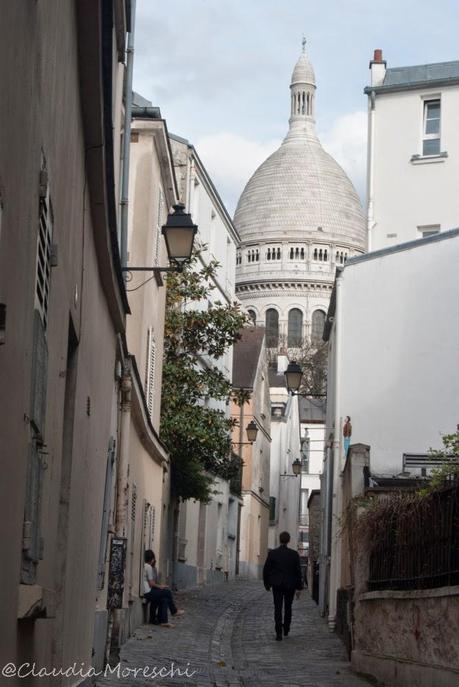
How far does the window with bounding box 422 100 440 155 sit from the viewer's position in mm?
27719

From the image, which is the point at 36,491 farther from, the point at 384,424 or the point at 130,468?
the point at 384,424

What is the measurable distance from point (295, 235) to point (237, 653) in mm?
138612

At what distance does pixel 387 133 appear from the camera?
2805 cm

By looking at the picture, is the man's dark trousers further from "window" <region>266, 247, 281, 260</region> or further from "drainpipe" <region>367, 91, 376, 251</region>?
"window" <region>266, 247, 281, 260</region>

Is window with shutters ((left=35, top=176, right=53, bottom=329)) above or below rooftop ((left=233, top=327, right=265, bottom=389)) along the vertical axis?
below

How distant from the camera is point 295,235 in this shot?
152 metres

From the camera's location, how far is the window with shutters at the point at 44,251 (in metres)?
5.43

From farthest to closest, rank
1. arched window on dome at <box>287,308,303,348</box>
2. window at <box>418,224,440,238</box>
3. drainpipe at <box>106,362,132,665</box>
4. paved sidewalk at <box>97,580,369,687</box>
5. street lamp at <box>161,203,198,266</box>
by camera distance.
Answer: arched window on dome at <box>287,308,303,348</box>
window at <box>418,224,440,238</box>
street lamp at <box>161,203,198,266</box>
drainpipe at <box>106,362,132,665</box>
paved sidewalk at <box>97,580,369,687</box>

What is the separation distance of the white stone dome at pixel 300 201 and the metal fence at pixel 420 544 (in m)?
138

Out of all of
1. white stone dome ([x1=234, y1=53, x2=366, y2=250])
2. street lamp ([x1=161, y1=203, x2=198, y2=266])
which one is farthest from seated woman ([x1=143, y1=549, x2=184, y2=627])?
white stone dome ([x1=234, y1=53, x2=366, y2=250])

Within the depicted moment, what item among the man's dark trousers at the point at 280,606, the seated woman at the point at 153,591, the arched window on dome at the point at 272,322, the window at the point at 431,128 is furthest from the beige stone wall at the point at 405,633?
the arched window on dome at the point at 272,322

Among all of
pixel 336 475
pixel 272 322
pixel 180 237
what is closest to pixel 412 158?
pixel 336 475

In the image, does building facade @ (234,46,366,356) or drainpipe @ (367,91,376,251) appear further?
building facade @ (234,46,366,356)

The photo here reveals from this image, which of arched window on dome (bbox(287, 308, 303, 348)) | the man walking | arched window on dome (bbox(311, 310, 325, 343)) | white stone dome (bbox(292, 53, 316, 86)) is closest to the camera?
the man walking
